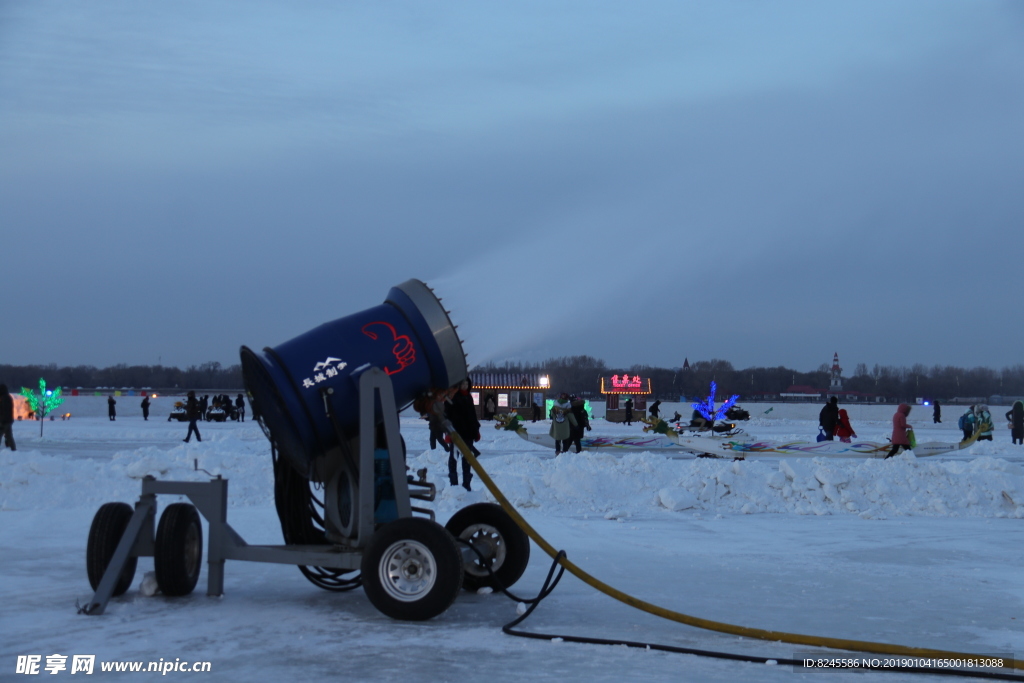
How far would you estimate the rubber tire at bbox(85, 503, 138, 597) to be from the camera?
6676 mm

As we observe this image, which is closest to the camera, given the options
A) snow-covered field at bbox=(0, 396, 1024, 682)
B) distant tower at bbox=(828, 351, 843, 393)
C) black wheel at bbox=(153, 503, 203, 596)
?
snow-covered field at bbox=(0, 396, 1024, 682)

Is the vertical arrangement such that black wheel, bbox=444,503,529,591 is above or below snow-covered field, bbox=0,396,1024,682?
above

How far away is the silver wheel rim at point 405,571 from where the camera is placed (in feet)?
19.9

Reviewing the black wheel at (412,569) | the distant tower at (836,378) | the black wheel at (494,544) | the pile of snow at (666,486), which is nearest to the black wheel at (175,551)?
the black wheel at (412,569)

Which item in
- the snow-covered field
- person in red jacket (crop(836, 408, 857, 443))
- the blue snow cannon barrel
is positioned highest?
the blue snow cannon barrel

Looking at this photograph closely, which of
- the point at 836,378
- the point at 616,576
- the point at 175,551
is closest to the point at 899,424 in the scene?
the point at 616,576

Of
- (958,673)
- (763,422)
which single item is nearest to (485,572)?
(958,673)

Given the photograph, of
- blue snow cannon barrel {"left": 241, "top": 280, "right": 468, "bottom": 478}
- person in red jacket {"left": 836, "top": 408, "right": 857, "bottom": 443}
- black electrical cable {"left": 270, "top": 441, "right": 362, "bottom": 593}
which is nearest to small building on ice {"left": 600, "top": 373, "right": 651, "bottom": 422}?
person in red jacket {"left": 836, "top": 408, "right": 857, "bottom": 443}

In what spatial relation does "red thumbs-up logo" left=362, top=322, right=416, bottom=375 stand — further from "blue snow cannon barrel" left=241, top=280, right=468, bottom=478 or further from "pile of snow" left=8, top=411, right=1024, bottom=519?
"pile of snow" left=8, top=411, right=1024, bottom=519

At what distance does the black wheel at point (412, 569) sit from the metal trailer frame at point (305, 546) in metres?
0.25

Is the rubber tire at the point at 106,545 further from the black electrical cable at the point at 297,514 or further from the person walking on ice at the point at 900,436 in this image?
the person walking on ice at the point at 900,436

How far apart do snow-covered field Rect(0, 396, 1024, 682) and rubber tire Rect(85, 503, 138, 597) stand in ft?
0.64

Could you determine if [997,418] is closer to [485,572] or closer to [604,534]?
[604,534]

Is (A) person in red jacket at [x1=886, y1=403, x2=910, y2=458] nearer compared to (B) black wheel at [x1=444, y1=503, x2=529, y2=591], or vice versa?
(B) black wheel at [x1=444, y1=503, x2=529, y2=591]
